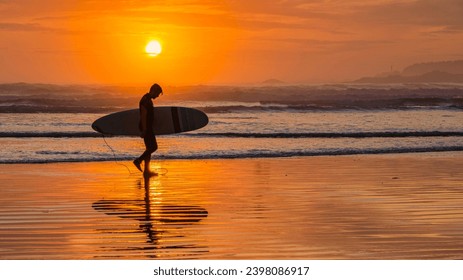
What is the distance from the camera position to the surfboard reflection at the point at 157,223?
755 centimetres

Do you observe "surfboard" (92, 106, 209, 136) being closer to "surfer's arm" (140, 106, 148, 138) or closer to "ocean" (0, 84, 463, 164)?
"ocean" (0, 84, 463, 164)

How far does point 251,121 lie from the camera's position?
29.1m

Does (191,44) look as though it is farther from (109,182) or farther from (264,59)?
(109,182)

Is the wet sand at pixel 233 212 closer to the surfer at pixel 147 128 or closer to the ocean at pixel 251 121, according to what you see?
the surfer at pixel 147 128

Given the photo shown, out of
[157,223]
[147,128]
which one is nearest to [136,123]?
[147,128]

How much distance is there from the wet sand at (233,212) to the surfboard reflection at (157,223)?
0.01 m

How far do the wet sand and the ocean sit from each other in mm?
3173

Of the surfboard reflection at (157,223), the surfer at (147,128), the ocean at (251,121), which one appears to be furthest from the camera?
the ocean at (251,121)

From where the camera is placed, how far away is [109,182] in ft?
40.5

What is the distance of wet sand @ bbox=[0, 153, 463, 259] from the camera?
761 centimetres

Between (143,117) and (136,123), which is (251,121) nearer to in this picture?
(136,123)

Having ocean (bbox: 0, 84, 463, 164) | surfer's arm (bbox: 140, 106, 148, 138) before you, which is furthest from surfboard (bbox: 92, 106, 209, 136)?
surfer's arm (bbox: 140, 106, 148, 138)

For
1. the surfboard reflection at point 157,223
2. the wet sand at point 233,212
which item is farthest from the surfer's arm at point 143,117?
the surfboard reflection at point 157,223

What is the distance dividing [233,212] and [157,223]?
998 mm
